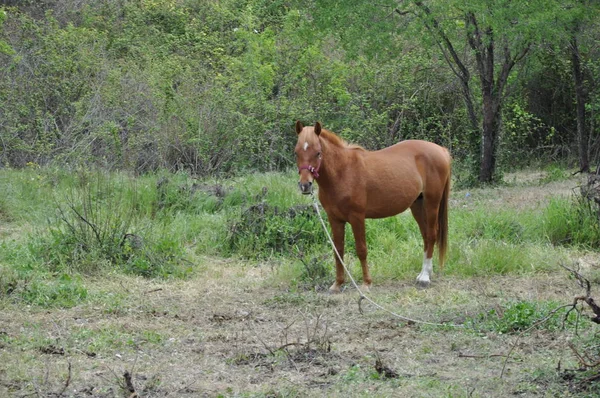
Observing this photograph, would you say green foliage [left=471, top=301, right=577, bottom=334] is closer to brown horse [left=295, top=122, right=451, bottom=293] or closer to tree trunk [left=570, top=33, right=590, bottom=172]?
brown horse [left=295, top=122, right=451, bottom=293]

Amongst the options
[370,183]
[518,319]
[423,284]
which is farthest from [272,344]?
[370,183]

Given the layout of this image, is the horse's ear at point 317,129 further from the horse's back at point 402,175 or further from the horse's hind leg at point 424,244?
the horse's hind leg at point 424,244

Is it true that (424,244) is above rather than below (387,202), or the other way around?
below

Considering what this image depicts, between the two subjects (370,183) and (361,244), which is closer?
(361,244)

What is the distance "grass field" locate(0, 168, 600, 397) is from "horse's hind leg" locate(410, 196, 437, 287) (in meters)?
0.17

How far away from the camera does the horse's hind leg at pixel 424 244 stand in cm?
897

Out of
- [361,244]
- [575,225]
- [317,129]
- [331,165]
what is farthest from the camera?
[575,225]

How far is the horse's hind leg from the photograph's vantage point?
29.4ft

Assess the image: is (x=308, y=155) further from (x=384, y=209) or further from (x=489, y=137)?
(x=489, y=137)

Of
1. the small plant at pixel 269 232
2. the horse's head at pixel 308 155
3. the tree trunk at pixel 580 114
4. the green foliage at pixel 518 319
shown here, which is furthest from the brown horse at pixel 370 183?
the tree trunk at pixel 580 114

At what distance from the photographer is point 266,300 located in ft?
27.2

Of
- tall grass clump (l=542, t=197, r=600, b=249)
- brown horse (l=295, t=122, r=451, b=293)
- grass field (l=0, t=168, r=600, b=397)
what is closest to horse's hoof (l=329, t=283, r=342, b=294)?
brown horse (l=295, t=122, r=451, b=293)

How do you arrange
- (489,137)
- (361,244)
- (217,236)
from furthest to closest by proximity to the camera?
(489,137), (217,236), (361,244)

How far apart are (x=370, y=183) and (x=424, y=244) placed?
1.04 m
